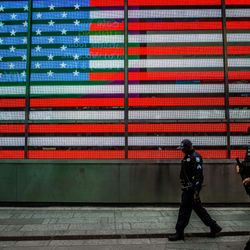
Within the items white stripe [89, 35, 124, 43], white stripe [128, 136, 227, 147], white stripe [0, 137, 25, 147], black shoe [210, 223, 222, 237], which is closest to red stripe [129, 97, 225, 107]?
white stripe [128, 136, 227, 147]

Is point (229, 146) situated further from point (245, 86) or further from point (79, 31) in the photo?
point (79, 31)

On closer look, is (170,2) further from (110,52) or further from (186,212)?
(186,212)

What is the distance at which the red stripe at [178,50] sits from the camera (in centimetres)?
1013

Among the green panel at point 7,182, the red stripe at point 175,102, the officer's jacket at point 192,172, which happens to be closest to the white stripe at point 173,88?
the red stripe at point 175,102

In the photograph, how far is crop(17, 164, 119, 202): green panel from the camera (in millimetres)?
9648

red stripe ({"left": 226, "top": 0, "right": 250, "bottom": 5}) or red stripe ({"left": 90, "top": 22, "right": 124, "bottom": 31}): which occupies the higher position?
red stripe ({"left": 226, "top": 0, "right": 250, "bottom": 5})

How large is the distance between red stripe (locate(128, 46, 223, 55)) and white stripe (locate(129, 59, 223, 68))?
19 cm

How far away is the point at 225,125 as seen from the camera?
992 cm

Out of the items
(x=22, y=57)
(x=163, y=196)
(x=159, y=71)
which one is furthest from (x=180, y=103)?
(x=22, y=57)

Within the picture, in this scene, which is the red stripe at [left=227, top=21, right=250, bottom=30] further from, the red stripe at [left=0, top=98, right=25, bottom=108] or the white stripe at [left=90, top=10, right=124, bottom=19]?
the red stripe at [left=0, top=98, right=25, bottom=108]

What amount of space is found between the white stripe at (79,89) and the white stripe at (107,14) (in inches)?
75.5

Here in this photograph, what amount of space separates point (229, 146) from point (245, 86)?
65.6 inches

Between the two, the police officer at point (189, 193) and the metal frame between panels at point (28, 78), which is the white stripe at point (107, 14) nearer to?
the metal frame between panels at point (28, 78)

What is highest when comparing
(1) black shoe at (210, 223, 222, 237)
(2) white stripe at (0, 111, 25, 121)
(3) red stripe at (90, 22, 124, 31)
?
(3) red stripe at (90, 22, 124, 31)
